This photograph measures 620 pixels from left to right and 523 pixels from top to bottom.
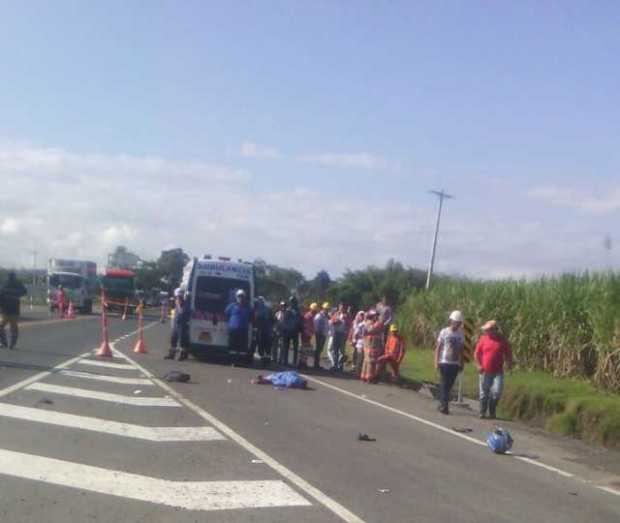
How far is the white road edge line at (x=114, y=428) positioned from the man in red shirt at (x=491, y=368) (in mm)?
6686

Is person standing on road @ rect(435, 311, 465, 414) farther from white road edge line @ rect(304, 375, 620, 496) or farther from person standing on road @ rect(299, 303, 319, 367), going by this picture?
person standing on road @ rect(299, 303, 319, 367)

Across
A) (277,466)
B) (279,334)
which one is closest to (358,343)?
(279,334)

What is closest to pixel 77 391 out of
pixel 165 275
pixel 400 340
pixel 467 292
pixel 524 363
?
pixel 400 340

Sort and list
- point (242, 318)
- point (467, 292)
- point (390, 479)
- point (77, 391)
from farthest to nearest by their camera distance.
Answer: point (467, 292), point (242, 318), point (77, 391), point (390, 479)

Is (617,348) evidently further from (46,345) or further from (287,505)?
(46,345)

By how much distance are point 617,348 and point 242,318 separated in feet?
30.6

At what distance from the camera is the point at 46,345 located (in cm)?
2586

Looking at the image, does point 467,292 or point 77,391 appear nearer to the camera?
point 77,391

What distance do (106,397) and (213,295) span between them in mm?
10393

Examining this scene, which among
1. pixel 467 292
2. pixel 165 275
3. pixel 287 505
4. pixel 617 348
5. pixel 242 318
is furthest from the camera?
pixel 165 275

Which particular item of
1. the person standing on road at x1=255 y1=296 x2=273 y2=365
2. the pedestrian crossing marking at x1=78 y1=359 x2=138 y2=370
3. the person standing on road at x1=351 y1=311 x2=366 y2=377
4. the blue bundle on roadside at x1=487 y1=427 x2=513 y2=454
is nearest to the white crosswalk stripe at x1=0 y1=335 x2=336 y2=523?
the pedestrian crossing marking at x1=78 y1=359 x2=138 y2=370

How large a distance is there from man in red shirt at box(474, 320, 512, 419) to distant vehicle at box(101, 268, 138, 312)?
143ft

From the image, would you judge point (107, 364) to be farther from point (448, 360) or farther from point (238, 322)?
point (448, 360)

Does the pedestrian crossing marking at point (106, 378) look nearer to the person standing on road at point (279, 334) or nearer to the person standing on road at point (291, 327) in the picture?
the person standing on road at point (291, 327)
